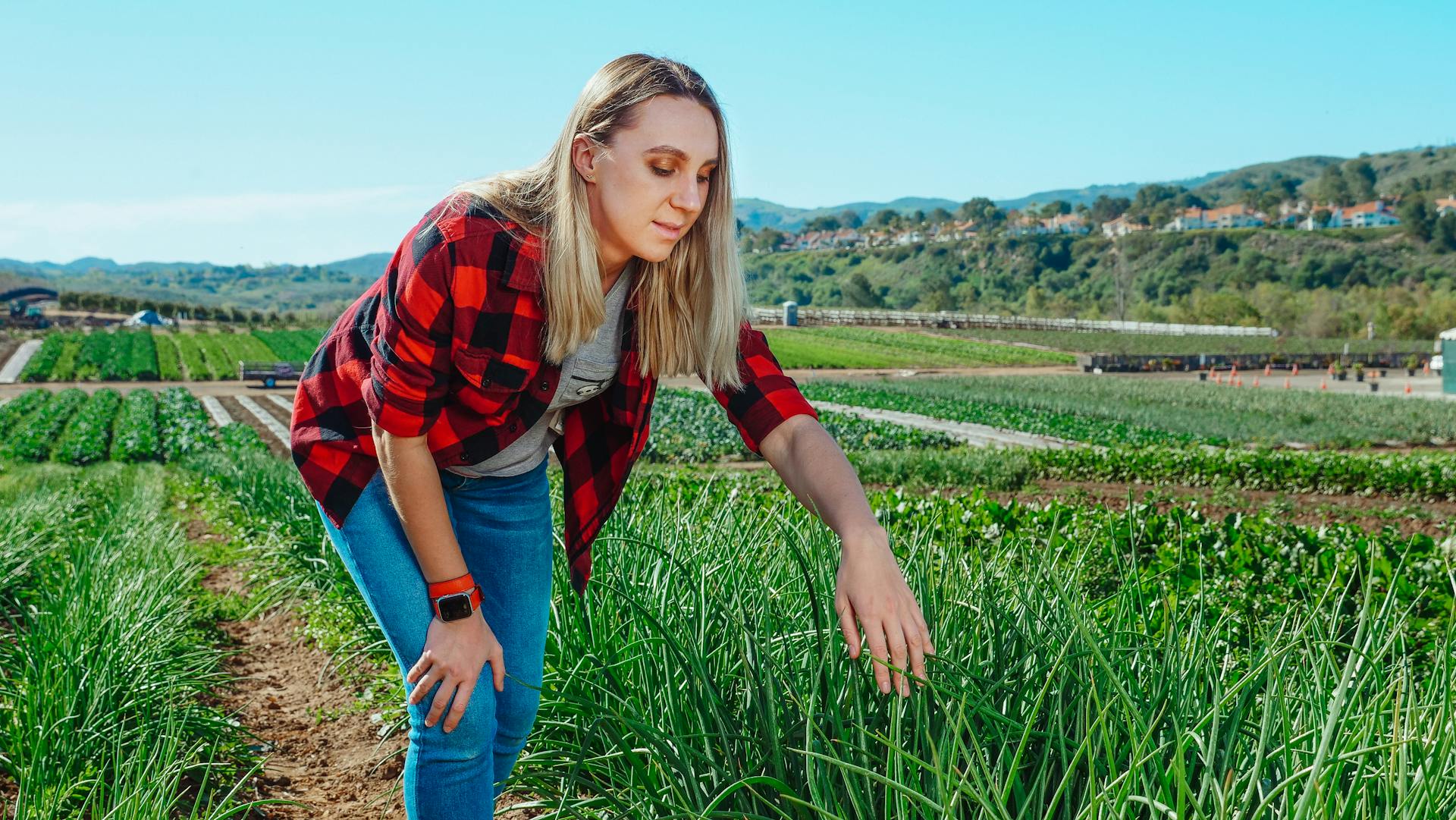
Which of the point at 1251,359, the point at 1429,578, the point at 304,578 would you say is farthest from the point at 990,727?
the point at 1251,359

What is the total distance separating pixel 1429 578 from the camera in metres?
4.84

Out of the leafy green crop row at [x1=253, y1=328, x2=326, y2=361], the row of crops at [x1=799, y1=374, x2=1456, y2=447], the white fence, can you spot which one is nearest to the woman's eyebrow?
the row of crops at [x1=799, y1=374, x2=1456, y2=447]

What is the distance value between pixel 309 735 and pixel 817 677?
89.3 inches

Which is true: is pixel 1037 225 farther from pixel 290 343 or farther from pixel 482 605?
pixel 482 605

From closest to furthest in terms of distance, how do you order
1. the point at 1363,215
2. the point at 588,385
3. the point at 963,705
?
the point at 963,705 < the point at 588,385 < the point at 1363,215

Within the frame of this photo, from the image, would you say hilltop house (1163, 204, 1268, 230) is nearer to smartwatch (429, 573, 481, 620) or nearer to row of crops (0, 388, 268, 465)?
row of crops (0, 388, 268, 465)

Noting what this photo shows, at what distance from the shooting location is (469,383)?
5.90 ft

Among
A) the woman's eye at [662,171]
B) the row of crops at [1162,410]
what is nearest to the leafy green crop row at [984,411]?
the row of crops at [1162,410]

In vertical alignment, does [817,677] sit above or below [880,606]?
below

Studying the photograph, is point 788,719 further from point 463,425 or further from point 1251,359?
point 1251,359

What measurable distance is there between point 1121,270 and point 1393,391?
80.6m

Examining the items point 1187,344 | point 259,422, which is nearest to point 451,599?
point 259,422

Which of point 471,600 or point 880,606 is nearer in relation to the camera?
point 880,606

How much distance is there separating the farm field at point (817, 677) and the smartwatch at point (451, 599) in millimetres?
353
